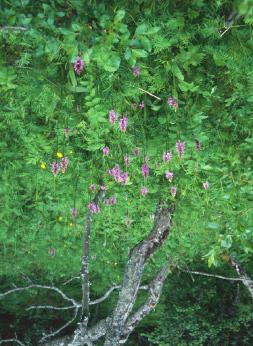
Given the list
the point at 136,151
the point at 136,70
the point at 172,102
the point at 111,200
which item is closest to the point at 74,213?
the point at 111,200

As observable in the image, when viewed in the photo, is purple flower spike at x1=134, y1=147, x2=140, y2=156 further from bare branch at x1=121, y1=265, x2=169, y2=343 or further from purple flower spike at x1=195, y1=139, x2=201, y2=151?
bare branch at x1=121, y1=265, x2=169, y2=343

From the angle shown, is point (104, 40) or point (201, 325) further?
point (201, 325)

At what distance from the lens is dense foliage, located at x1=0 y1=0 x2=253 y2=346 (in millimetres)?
2383

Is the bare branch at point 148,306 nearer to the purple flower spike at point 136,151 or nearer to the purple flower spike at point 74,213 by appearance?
the purple flower spike at point 74,213

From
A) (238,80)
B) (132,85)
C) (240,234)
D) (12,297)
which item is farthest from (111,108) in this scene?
(12,297)

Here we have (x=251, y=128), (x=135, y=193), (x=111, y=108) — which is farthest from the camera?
(x=135, y=193)

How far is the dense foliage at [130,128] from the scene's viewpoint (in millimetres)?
2383

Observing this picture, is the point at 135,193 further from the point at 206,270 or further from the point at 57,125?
the point at 206,270

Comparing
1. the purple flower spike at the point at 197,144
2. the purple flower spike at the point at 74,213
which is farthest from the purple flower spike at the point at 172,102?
the purple flower spike at the point at 74,213

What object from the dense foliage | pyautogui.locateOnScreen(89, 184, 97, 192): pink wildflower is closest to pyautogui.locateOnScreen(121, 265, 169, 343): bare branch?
the dense foliage

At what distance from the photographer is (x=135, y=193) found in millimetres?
5410

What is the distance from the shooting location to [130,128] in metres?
3.72

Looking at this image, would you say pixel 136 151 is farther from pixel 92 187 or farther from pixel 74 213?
pixel 74 213

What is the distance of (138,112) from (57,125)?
2.54 ft
